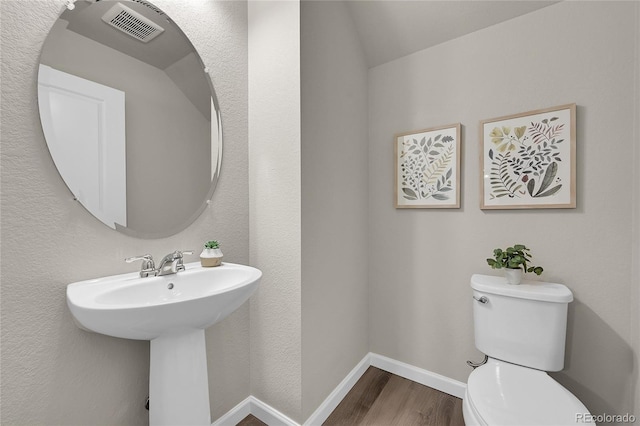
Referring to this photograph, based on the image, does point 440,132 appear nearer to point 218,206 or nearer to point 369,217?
point 369,217

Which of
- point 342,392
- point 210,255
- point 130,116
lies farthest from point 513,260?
point 130,116

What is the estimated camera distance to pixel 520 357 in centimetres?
125

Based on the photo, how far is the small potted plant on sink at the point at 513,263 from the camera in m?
1.31

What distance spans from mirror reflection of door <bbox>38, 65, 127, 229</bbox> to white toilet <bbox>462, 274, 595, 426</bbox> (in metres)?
1.51

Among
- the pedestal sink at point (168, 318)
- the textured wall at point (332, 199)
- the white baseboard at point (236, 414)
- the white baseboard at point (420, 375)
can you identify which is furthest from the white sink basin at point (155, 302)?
the white baseboard at point (420, 375)

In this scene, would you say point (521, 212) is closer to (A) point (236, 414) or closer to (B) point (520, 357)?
(B) point (520, 357)

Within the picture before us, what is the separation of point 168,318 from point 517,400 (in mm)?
1219

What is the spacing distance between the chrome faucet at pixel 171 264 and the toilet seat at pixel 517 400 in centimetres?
121

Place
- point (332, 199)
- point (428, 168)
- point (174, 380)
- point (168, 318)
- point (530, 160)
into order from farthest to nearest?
point (428, 168), point (332, 199), point (530, 160), point (174, 380), point (168, 318)

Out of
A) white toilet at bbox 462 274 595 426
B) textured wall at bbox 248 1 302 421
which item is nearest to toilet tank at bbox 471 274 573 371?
white toilet at bbox 462 274 595 426

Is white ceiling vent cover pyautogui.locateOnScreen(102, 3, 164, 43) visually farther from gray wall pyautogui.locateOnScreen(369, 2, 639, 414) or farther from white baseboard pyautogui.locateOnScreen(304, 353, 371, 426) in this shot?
white baseboard pyautogui.locateOnScreen(304, 353, 371, 426)

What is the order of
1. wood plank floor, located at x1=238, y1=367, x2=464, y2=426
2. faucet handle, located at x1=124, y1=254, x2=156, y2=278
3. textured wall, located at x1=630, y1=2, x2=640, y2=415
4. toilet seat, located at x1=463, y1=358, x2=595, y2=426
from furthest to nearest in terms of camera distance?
1. wood plank floor, located at x1=238, y1=367, x2=464, y2=426
2. textured wall, located at x1=630, y1=2, x2=640, y2=415
3. faucet handle, located at x1=124, y1=254, x2=156, y2=278
4. toilet seat, located at x1=463, y1=358, x2=595, y2=426

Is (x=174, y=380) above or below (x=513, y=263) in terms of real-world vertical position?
below

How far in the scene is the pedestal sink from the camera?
2.59 ft
